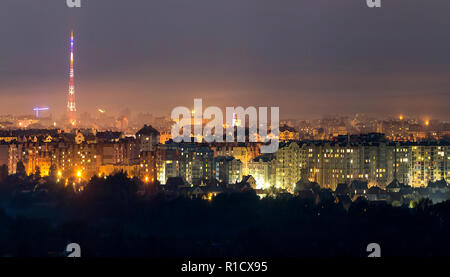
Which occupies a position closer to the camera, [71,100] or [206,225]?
[206,225]

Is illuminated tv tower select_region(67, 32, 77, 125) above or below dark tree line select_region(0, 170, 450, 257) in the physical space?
above

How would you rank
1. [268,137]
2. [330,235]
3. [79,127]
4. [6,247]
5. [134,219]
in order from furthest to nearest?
[79,127], [268,137], [134,219], [330,235], [6,247]

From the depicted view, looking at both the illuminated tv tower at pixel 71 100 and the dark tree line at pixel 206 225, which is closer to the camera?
the dark tree line at pixel 206 225

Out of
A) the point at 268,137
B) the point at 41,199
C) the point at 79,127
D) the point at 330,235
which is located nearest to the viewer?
the point at 330,235

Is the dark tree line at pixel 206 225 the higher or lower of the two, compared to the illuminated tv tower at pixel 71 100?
lower

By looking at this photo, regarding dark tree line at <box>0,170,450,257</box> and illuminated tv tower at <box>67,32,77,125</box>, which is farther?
illuminated tv tower at <box>67,32,77,125</box>

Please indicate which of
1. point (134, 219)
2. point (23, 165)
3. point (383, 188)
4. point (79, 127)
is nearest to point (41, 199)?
point (134, 219)

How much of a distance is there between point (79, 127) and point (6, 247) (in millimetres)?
14449

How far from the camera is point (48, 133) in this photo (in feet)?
62.3
